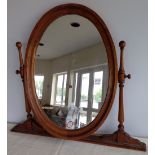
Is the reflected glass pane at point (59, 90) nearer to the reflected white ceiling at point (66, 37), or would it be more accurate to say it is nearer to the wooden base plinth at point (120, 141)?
the reflected white ceiling at point (66, 37)

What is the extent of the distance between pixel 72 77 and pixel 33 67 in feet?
0.77

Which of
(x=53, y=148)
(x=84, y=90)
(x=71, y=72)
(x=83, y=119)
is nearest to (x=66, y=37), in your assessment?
(x=71, y=72)

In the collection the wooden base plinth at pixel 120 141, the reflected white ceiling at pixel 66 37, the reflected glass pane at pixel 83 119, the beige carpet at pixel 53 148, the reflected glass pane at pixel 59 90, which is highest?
the reflected white ceiling at pixel 66 37

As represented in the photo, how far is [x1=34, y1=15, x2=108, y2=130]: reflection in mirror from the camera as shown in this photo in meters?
0.93

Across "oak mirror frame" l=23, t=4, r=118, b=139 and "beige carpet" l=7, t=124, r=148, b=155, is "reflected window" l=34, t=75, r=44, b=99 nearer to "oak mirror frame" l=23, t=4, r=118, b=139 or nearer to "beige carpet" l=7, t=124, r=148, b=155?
"oak mirror frame" l=23, t=4, r=118, b=139

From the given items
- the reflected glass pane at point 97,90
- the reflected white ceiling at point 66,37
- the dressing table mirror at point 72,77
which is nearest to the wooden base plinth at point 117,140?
the dressing table mirror at point 72,77

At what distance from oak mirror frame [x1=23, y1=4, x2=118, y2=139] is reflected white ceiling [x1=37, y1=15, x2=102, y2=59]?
1.0 inches

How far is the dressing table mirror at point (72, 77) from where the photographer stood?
89 centimetres

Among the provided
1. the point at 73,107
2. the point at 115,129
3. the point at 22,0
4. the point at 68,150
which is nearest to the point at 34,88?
the point at 73,107

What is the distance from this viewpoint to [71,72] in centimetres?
96

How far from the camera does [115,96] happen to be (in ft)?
3.17

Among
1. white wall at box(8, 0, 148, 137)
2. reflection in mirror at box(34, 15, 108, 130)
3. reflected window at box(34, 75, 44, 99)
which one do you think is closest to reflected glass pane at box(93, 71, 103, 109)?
reflection in mirror at box(34, 15, 108, 130)

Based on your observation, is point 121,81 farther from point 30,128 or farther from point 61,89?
point 30,128

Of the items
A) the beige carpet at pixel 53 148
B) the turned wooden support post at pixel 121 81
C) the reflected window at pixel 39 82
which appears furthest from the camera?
the reflected window at pixel 39 82
